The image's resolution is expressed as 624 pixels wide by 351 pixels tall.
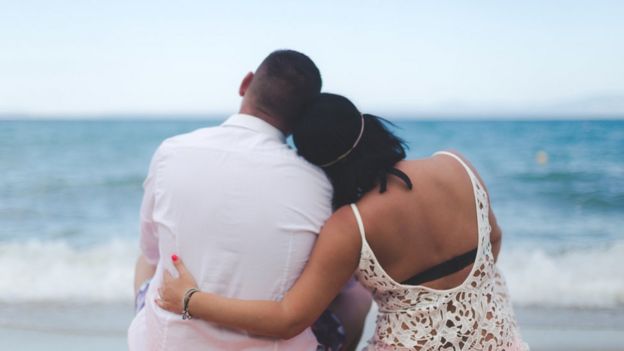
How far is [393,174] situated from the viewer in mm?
1949

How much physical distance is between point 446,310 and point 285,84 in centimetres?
83

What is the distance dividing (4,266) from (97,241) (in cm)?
138

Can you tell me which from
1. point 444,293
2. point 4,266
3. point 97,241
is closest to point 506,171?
point 97,241

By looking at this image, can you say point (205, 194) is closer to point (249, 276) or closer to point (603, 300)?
point (249, 276)

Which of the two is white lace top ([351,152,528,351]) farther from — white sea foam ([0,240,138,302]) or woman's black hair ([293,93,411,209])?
white sea foam ([0,240,138,302])

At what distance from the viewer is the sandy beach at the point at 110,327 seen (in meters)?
3.73

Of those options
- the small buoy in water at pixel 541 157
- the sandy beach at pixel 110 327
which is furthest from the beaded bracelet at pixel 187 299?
the small buoy in water at pixel 541 157

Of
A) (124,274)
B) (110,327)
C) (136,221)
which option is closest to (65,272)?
(124,274)

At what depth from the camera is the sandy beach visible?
3730 mm

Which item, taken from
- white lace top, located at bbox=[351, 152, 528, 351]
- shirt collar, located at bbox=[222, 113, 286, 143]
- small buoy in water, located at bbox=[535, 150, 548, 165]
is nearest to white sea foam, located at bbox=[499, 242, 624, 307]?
white lace top, located at bbox=[351, 152, 528, 351]

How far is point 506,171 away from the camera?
1402cm

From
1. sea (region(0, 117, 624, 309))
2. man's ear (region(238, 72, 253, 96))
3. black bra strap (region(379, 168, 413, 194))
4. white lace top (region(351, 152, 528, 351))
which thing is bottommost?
sea (region(0, 117, 624, 309))

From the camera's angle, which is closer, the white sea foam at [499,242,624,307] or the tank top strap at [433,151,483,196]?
the tank top strap at [433,151,483,196]

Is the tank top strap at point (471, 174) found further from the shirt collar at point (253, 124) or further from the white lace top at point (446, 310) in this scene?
the shirt collar at point (253, 124)
